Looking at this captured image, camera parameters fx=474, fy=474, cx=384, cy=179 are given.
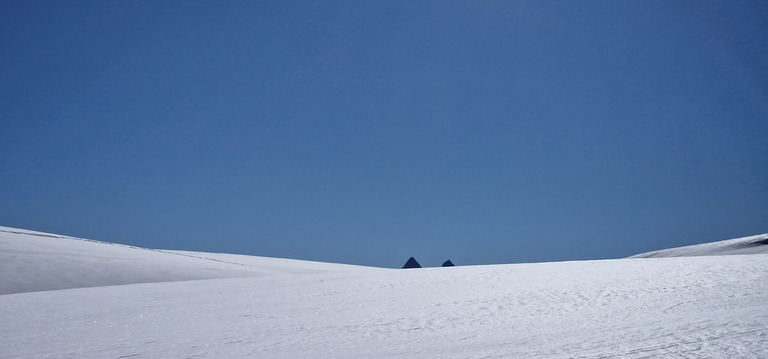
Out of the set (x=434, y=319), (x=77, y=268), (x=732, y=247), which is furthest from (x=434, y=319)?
(x=732, y=247)

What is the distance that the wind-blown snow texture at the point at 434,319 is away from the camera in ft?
6.29

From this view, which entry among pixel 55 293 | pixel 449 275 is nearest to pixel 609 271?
pixel 449 275

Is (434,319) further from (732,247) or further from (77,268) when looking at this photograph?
(732,247)

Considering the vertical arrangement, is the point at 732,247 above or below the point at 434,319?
above

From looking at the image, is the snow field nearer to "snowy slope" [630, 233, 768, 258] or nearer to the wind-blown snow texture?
the wind-blown snow texture

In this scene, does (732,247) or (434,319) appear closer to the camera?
(434,319)

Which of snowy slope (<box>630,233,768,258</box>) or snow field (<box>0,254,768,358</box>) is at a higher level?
snowy slope (<box>630,233,768,258</box>)

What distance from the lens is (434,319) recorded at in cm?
266

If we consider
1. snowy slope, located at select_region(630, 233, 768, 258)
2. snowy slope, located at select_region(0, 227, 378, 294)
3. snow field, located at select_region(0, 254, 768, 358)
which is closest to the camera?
snow field, located at select_region(0, 254, 768, 358)

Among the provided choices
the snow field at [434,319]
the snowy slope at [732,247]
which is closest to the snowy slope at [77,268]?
the snow field at [434,319]

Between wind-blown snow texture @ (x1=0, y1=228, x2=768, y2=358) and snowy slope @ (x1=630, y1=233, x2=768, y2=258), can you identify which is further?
snowy slope @ (x1=630, y1=233, x2=768, y2=258)

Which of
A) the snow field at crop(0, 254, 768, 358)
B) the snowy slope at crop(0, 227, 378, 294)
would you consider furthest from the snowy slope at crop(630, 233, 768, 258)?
the snowy slope at crop(0, 227, 378, 294)

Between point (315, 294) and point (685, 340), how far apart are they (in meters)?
2.80

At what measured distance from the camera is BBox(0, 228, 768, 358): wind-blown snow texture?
6.29 ft
